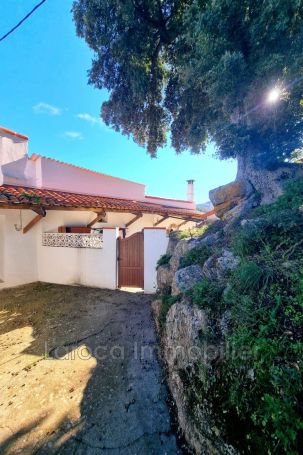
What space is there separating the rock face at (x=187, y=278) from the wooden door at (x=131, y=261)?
3064mm

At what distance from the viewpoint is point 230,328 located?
6.24 ft

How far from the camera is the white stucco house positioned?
20.7 feet

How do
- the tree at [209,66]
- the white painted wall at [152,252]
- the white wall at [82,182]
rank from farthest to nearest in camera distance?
the white wall at [82,182] < the white painted wall at [152,252] < the tree at [209,66]

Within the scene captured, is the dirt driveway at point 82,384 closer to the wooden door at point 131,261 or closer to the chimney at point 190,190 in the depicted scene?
the wooden door at point 131,261

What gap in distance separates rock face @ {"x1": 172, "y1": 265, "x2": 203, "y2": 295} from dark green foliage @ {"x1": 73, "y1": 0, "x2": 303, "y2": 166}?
3602mm

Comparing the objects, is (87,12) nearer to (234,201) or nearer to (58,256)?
(234,201)

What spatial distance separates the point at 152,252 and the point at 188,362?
418cm

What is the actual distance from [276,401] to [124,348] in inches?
110

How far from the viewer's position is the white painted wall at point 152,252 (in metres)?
6.25

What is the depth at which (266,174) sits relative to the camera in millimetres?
5375

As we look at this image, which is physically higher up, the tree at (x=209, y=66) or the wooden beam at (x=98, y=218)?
the tree at (x=209, y=66)

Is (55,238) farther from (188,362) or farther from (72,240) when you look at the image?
(188,362)

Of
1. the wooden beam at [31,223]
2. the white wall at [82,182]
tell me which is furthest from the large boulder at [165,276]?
the white wall at [82,182]

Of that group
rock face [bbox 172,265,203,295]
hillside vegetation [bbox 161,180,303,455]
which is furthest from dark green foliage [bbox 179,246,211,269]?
hillside vegetation [bbox 161,180,303,455]
